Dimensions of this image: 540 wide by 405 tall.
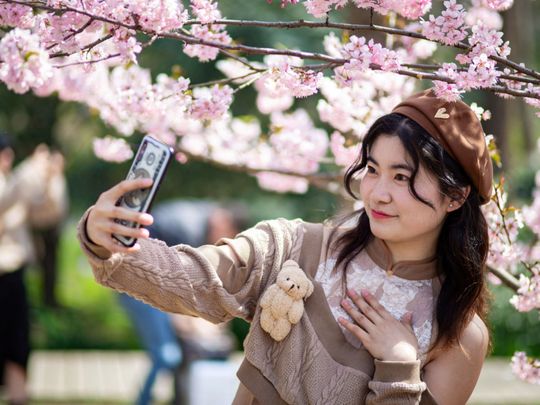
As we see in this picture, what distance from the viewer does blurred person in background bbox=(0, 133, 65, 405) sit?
5.61 m

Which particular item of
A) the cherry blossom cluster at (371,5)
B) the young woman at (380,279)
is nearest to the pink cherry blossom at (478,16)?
the cherry blossom cluster at (371,5)

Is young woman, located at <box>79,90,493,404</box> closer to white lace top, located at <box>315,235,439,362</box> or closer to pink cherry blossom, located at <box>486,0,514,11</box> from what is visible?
white lace top, located at <box>315,235,439,362</box>

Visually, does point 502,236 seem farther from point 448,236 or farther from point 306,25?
point 306,25

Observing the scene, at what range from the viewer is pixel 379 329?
2.23 meters

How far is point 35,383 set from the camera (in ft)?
24.4

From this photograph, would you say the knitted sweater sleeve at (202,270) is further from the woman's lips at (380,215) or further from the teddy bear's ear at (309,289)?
the woman's lips at (380,215)

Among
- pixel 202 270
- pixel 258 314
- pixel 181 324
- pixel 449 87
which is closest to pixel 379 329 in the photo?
pixel 258 314

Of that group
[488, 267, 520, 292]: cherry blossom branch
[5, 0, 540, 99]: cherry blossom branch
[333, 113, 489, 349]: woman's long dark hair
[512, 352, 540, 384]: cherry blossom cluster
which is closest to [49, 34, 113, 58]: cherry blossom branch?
[5, 0, 540, 99]: cherry blossom branch

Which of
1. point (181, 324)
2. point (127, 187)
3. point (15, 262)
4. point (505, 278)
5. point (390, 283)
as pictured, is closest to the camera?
point (127, 187)

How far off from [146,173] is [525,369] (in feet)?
4.64

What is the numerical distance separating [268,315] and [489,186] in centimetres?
63

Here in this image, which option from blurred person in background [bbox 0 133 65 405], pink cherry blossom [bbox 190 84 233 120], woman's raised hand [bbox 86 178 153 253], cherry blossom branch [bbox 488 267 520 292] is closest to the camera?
woman's raised hand [bbox 86 178 153 253]

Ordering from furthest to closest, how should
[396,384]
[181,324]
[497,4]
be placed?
[181,324] < [497,4] < [396,384]

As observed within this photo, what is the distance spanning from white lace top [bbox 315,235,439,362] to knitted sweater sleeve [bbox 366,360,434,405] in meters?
0.15
